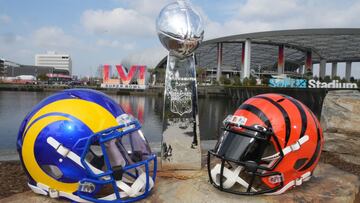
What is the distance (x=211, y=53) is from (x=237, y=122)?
88.6m

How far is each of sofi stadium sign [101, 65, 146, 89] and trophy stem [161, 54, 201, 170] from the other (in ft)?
180

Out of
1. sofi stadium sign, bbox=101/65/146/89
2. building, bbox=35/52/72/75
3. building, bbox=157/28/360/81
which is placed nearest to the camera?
building, bbox=157/28/360/81

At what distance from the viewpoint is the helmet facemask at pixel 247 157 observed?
A: 3.61m

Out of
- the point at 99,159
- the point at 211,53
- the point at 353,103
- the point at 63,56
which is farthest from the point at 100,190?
the point at 63,56

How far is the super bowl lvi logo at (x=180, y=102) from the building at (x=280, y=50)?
57365mm

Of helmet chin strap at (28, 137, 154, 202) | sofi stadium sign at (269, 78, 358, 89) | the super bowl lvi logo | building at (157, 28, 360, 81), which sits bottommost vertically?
helmet chin strap at (28, 137, 154, 202)

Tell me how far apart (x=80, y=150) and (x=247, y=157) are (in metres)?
1.82

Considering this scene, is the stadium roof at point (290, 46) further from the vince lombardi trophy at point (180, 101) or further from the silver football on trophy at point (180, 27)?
the silver football on trophy at point (180, 27)

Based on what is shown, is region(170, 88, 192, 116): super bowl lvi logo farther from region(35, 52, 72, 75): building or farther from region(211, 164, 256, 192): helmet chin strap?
region(35, 52, 72, 75): building

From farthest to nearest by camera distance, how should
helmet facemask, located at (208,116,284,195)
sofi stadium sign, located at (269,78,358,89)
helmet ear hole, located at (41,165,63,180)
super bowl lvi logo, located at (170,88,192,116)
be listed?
sofi stadium sign, located at (269,78,358,89)
super bowl lvi logo, located at (170,88,192,116)
helmet facemask, located at (208,116,284,195)
helmet ear hole, located at (41,165,63,180)

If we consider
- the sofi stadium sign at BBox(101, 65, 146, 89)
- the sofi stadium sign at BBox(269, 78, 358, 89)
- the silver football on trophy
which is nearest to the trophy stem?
the silver football on trophy

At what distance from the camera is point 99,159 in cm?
361

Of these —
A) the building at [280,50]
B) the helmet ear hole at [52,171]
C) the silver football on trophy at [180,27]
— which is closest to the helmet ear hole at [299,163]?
the silver football on trophy at [180,27]

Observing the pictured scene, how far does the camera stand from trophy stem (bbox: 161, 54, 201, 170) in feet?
16.4
